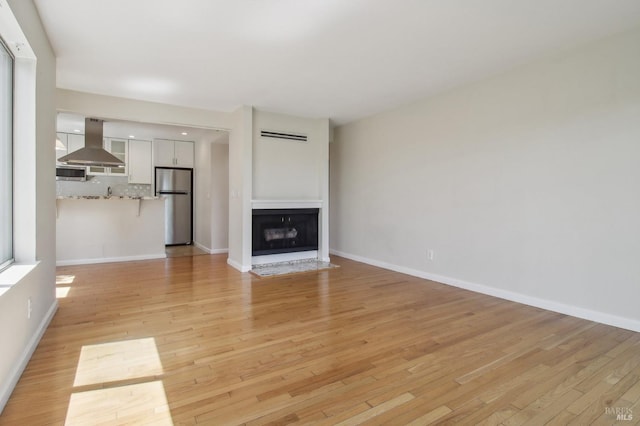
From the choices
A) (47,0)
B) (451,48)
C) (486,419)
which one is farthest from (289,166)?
(486,419)

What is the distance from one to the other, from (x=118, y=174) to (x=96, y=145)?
1758mm

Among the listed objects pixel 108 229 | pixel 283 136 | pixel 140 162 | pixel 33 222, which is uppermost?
pixel 283 136

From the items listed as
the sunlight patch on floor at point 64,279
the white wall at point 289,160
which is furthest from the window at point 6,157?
the white wall at point 289,160

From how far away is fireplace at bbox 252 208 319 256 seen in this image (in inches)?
201

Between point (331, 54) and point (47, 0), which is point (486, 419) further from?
point (47, 0)

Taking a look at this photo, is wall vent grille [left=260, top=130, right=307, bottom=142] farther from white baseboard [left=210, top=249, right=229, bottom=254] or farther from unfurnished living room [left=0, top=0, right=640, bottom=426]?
white baseboard [left=210, top=249, right=229, bottom=254]

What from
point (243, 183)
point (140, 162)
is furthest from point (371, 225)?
point (140, 162)

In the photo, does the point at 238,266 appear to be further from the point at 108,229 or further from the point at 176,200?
the point at 176,200

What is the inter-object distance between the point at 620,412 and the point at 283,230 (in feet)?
14.2

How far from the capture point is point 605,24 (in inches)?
102

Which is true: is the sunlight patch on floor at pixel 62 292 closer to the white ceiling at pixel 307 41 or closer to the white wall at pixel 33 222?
the white wall at pixel 33 222

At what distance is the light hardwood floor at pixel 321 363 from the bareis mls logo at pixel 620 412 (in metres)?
0.01

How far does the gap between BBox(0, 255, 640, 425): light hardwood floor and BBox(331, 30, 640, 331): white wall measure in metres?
0.37

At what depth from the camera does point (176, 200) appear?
7.31m
